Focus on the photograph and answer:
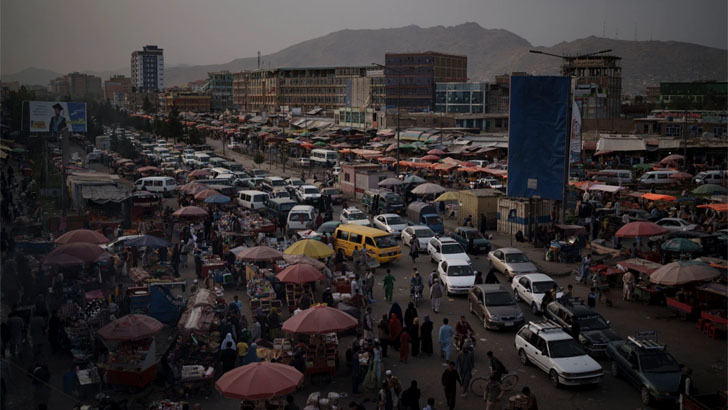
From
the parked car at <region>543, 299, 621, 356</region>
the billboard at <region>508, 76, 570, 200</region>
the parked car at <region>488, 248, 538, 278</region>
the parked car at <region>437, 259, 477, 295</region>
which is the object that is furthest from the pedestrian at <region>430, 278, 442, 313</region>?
the billboard at <region>508, 76, 570, 200</region>

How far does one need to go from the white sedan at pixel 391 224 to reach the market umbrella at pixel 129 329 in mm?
14785

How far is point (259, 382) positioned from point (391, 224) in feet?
Result: 56.6

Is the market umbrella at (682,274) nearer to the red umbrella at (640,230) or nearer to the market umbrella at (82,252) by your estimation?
Result: the red umbrella at (640,230)

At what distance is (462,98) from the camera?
93875 millimetres

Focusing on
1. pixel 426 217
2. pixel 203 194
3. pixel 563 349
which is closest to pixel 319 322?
pixel 563 349

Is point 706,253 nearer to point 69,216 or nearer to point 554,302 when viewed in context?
point 554,302

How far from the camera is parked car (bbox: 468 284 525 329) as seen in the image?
16188mm

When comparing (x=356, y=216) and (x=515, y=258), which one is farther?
(x=356, y=216)

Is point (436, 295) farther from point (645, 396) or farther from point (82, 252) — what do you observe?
point (82, 252)

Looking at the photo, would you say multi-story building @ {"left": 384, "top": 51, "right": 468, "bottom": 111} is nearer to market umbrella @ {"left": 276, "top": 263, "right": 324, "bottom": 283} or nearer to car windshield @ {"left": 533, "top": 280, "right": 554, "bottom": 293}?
car windshield @ {"left": 533, "top": 280, "right": 554, "bottom": 293}

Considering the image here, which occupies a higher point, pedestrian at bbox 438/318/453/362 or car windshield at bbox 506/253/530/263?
car windshield at bbox 506/253/530/263

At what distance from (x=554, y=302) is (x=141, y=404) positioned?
990 cm

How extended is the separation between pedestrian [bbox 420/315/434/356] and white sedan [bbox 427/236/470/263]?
678 centimetres

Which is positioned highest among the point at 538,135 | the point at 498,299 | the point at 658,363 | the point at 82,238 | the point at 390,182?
the point at 538,135
